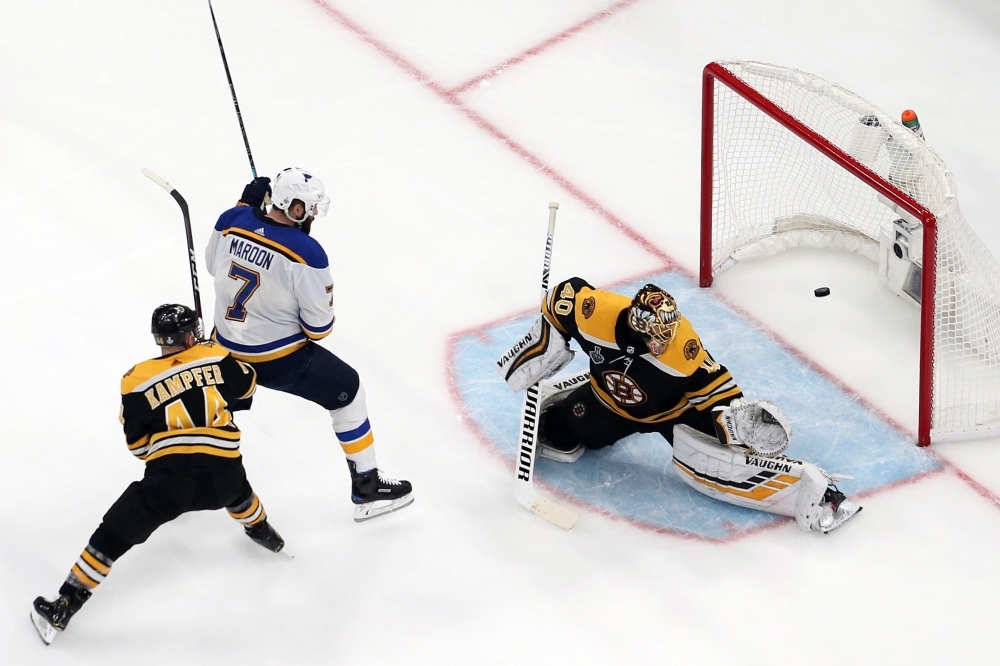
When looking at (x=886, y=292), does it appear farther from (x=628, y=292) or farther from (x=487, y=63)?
(x=487, y=63)

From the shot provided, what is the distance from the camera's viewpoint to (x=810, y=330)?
15.9 feet

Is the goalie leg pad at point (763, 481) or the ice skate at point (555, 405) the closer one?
the goalie leg pad at point (763, 481)

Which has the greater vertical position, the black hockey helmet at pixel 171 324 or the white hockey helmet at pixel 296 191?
the white hockey helmet at pixel 296 191

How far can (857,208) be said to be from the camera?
17.0 feet

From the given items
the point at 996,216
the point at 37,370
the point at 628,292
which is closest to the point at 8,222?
the point at 37,370

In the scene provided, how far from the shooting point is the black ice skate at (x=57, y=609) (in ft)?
11.6

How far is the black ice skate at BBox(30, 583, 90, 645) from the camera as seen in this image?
11.6 feet

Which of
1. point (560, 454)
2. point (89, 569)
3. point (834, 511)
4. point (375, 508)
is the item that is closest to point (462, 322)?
point (560, 454)

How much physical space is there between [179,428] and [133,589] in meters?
0.71

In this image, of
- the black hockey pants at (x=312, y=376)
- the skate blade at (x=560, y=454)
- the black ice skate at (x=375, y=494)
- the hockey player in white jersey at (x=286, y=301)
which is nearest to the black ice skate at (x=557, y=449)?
the skate blade at (x=560, y=454)

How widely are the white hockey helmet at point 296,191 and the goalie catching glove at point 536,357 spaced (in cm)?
77

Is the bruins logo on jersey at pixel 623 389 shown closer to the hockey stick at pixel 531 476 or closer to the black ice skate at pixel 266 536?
the hockey stick at pixel 531 476

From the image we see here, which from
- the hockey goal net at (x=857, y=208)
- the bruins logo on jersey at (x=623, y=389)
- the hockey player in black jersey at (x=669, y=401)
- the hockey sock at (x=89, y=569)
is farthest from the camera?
the hockey goal net at (x=857, y=208)

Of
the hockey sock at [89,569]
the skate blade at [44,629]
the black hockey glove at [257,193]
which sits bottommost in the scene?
the skate blade at [44,629]
